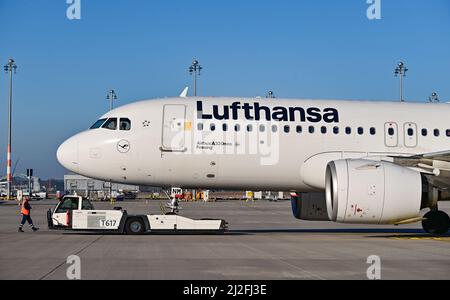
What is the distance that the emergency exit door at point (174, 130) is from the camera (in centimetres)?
2359

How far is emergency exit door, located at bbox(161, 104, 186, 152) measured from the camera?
23594 mm

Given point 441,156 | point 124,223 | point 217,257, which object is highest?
point 441,156

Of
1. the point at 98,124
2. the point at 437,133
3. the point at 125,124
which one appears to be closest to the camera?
the point at 125,124

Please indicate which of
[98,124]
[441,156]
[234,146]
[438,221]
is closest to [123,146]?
[98,124]

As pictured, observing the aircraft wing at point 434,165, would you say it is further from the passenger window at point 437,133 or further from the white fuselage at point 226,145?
the passenger window at point 437,133

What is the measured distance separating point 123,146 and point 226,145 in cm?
349

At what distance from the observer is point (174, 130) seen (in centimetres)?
2372

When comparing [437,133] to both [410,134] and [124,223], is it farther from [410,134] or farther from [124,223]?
[124,223]

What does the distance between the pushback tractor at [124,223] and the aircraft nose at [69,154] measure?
1522mm

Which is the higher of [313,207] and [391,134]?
[391,134]

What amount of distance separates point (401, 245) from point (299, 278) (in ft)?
29.3

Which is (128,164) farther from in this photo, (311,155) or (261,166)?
(311,155)

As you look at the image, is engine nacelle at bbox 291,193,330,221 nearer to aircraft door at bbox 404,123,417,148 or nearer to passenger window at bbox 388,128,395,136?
passenger window at bbox 388,128,395,136

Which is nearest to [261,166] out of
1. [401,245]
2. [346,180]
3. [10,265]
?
[346,180]
